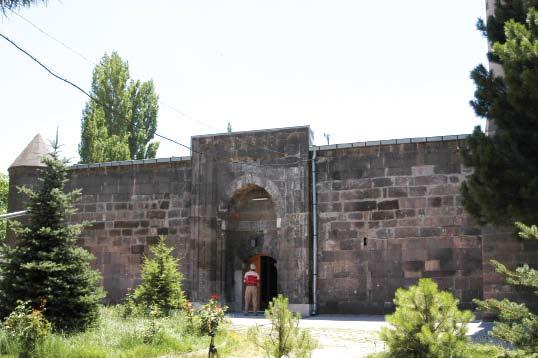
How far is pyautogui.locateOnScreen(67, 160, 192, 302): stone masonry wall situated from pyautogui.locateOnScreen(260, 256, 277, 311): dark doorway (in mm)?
2244

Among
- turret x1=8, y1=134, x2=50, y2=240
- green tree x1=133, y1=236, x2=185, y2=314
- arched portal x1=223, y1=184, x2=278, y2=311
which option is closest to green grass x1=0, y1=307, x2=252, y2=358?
green tree x1=133, y1=236, x2=185, y2=314

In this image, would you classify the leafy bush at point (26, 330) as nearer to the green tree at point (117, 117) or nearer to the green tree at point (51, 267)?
→ the green tree at point (51, 267)

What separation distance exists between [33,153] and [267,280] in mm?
9014

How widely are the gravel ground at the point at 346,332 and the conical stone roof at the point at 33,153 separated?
29.9 feet

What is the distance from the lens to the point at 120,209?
19047 millimetres

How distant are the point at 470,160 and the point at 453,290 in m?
4.66

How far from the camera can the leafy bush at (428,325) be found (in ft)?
21.0

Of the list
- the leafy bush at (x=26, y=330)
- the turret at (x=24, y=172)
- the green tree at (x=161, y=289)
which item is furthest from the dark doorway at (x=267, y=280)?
the leafy bush at (x=26, y=330)

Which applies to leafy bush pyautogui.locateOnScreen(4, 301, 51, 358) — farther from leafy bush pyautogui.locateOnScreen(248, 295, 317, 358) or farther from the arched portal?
the arched portal

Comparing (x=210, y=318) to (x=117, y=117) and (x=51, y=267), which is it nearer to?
(x=51, y=267)

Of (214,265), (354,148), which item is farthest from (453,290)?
(214,265)

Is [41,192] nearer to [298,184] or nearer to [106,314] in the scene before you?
[106,314]

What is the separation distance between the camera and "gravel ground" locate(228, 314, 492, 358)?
9711 millimetres

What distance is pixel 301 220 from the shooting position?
16.7 meters
